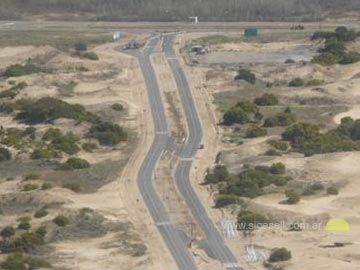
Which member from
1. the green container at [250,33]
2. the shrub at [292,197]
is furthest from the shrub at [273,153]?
the green container at [250,33]

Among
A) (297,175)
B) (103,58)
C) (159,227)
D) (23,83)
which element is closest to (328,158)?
(297,175)

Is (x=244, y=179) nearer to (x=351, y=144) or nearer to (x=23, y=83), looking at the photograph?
(x=351, y=144)

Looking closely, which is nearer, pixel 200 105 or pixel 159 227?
pixel 159 227

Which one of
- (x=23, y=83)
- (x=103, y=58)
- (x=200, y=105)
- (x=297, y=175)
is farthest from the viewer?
(x=103, y=58)

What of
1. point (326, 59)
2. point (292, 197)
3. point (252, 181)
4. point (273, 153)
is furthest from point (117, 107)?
point (292, 197)

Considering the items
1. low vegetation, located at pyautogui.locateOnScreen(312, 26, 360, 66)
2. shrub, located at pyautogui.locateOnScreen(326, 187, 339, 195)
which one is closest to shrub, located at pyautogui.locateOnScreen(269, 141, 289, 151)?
shrub, located at pyautogui.locateOnScreen(326, 187, 339, 195)

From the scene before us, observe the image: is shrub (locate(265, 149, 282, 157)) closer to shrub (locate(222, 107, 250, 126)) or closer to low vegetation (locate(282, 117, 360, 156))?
low vegetation (locate(282, 117, 360, 156))

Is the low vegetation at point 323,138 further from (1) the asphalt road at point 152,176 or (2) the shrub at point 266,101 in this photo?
(1) the asphalt road at point 152,176
